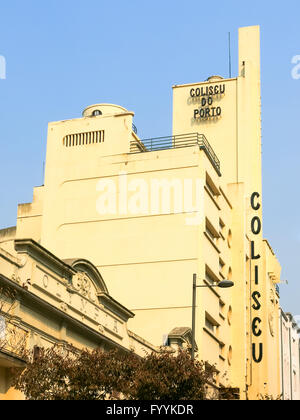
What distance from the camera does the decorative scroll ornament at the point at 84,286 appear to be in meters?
35.5

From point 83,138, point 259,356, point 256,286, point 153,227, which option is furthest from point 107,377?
point 256,286

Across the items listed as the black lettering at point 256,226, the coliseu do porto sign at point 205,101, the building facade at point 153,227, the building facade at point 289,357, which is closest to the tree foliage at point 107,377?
the building facade at point 153,227

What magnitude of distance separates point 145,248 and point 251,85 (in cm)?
2119

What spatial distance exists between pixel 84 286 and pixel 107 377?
33.5ft

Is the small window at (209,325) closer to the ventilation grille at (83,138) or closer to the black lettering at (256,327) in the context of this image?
the black lettering at (256,327)

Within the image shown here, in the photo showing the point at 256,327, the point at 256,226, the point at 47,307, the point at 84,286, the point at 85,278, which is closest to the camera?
the point at 47,307

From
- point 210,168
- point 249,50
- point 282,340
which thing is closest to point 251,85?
point 249,50

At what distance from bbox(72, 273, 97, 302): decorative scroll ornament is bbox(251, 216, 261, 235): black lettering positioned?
30.9 metres

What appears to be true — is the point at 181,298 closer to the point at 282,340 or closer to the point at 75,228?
the point at 75,228

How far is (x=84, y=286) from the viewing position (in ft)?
119

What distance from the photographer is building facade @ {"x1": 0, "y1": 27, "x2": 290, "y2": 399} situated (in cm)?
5144

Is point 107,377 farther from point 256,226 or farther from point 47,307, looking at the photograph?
point 256,226

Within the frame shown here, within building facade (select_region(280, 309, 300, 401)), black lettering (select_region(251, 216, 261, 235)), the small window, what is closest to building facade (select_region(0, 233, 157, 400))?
the small window

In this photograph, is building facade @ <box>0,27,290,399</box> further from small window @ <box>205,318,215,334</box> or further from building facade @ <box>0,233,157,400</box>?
building facade @ <box>0,233,157,400</box>
